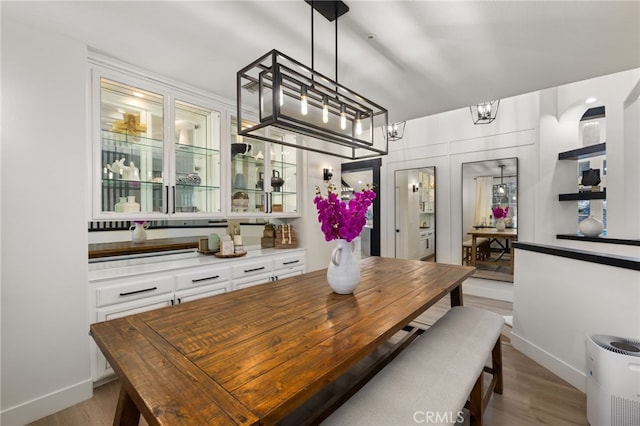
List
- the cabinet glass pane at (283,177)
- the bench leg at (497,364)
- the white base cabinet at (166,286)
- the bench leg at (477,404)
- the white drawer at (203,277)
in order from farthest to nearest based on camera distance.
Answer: the cabinet glass pane at (283,177)
the white drawer at (203,277)
the white base cabinet at (166,286)
the bench leg at (497,364)
the bench leg at (477,404)

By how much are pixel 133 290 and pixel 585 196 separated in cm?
461

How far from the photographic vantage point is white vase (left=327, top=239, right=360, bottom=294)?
1.71 meters

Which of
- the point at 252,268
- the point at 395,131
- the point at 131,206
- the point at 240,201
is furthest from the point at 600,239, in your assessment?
the point at 131,206

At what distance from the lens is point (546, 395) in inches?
78.8

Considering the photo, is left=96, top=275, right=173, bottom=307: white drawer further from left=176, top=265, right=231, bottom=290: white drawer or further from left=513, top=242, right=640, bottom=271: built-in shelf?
left=513, top=242, right=640, bottom=271: built-in shelf

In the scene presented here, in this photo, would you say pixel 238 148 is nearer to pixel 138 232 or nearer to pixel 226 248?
pixel 226 248

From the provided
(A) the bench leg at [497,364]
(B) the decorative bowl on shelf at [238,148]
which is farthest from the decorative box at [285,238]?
(A) the bench leg at [497,364]

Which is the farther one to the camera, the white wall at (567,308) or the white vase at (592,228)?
the white vase at (592,228)

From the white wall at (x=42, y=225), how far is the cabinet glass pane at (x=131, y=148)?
9.3 inches

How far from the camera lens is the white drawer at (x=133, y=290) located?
2.11 metres

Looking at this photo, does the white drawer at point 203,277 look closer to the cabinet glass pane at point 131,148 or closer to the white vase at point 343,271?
the cabinet glass pane at point 131,148

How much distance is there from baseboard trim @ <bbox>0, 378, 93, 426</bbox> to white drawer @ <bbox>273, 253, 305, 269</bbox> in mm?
1832

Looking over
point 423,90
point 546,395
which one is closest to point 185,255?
point 423,90

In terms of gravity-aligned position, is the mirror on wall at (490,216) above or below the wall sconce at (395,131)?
below
